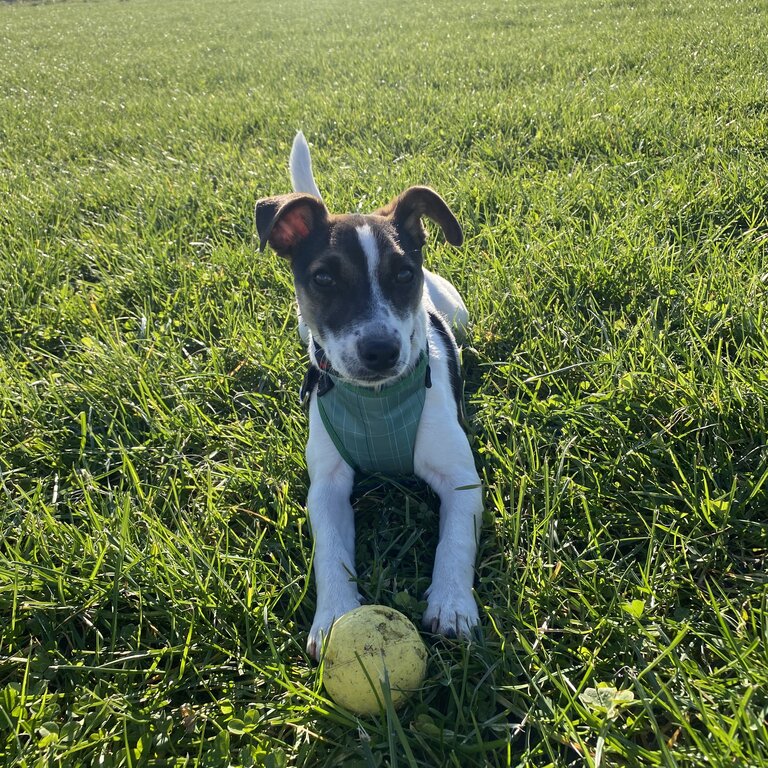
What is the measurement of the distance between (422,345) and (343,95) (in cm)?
703

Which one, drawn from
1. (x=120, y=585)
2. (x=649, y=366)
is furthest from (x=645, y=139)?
(x=120, y=585)

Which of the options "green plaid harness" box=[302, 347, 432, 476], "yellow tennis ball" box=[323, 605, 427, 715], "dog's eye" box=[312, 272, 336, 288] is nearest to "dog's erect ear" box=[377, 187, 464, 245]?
Result: "dog's eye" box=[312, 272, 336, 288]

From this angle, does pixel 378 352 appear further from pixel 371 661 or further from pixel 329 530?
pixel 371 661

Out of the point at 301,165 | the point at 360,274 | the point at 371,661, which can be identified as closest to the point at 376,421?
the point at 360,274

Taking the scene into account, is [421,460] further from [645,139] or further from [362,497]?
A: [645,139]

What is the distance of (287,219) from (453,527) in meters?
1.72

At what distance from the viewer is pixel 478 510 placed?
2439 millimetres

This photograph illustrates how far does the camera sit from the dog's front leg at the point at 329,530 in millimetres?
2141

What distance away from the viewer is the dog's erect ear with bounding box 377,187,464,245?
3152 millimetres

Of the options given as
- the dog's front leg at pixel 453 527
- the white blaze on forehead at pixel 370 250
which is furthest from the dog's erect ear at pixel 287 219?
the dog's front leg at pixel 453 527

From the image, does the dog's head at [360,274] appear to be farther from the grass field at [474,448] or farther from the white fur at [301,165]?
the white fur at [301,165]

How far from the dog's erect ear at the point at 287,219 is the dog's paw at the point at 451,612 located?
5.56 feet

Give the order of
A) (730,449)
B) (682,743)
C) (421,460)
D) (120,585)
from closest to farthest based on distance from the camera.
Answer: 1. (682,743)
2. (120,585)
3. (730,449)
4. (421,460)

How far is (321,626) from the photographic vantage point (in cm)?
209
